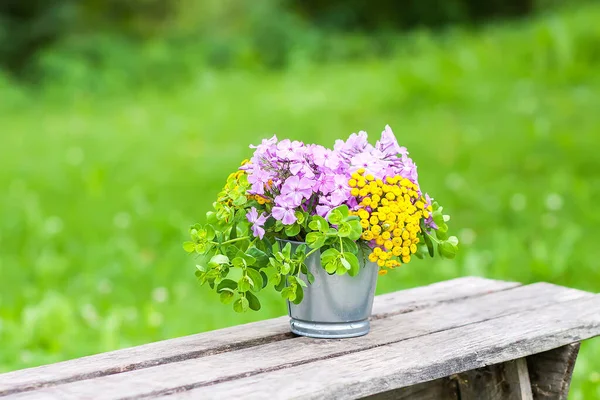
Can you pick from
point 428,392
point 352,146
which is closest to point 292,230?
point 352,146

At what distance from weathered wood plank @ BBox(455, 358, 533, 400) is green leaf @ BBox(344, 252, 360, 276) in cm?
56

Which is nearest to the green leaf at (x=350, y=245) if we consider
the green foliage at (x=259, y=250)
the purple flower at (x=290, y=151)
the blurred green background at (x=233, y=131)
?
the green foliage at (x=259, y=250)

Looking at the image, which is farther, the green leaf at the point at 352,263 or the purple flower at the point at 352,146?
the purple flower at the point at 352,146

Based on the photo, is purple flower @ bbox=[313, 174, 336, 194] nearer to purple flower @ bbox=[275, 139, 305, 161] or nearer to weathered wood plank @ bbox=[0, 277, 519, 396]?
purple flower @ bbox=[275, 139, 305, 161]

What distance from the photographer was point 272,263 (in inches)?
73.0

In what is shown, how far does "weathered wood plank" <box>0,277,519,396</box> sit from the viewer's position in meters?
1.71

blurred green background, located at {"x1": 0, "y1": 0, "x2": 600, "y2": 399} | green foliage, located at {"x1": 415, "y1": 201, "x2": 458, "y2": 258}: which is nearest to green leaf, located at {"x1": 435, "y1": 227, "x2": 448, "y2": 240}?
green foliage, located at {"x1": 415, "y1": 201, "x2": 458, "y2": 258}

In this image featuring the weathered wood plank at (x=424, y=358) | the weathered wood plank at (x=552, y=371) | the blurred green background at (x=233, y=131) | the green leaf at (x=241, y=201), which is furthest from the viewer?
the blurred green background at (x=233, y=131)

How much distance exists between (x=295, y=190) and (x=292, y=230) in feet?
0.29

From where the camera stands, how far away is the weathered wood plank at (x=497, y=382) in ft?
6.98

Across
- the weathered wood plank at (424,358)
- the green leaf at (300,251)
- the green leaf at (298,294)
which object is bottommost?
the weathered wood plank at (424,358)

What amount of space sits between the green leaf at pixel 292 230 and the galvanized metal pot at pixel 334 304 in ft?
0.11

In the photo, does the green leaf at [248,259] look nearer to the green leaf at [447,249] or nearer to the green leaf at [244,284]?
the green leaf at [244,284]

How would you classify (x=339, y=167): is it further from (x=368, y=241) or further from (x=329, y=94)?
(x=329, y=94)
